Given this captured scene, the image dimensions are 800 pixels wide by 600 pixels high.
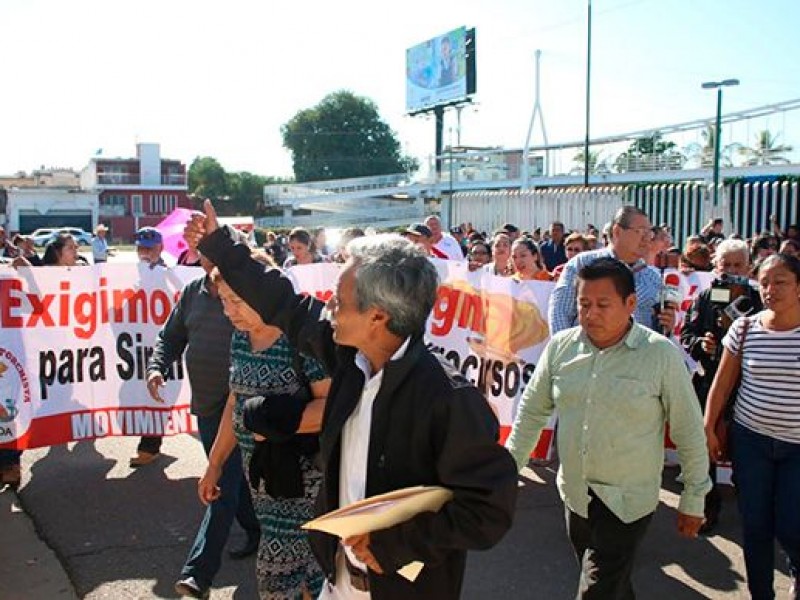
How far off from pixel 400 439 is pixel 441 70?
63551mm

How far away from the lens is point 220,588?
4586mm

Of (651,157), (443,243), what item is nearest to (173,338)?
(443,243)

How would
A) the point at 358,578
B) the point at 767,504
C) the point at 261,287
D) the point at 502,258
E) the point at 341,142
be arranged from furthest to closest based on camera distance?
the point at 341,142 → the point at 502,258 → the point at 767,504 → the point at 261,287 → the point at 358,578

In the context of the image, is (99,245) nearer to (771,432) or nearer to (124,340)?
(124,340)

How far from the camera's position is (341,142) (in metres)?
93.8

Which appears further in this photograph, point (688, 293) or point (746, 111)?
point (746, 111)

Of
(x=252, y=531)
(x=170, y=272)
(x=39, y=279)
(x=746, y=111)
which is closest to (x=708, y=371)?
(x=252, y=531)

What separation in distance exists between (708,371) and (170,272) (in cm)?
446

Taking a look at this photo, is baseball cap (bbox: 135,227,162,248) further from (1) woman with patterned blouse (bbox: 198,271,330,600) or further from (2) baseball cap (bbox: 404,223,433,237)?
(1) woman with patterned blouse (bbox: 198,271,330,600)

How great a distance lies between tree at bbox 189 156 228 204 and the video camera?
84007mm

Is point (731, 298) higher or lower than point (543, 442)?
higher

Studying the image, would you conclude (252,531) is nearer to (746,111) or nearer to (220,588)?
(220,588)

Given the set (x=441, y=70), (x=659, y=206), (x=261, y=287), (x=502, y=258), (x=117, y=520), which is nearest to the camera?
(x=261, y=287)

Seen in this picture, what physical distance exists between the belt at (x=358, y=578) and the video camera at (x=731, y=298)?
343cm
